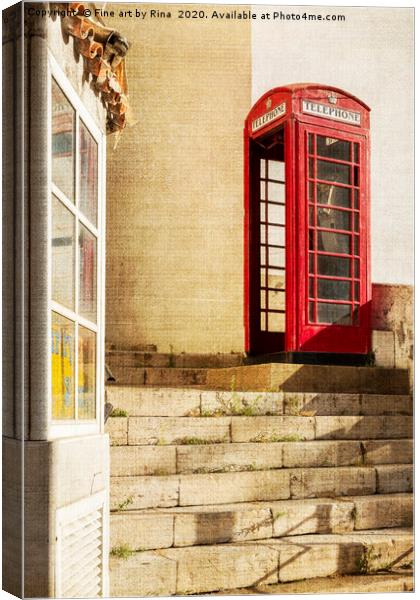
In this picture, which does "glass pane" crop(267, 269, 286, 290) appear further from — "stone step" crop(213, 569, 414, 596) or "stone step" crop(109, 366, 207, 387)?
"stone step" crop(213, 569, 414, 596)

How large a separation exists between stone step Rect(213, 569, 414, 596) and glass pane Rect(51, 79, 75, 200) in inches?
91.3

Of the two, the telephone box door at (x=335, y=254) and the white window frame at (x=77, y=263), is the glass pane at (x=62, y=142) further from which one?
the telephone box door at (x=335, y=254)

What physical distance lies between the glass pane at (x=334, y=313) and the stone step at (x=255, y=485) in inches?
33.3

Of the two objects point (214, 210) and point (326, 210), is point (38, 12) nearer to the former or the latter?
point (214, 210)

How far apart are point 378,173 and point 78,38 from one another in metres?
1.86

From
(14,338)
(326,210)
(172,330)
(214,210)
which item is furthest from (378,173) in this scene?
(14,338)

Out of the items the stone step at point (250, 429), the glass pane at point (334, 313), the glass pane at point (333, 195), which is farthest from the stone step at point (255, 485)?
the glass pane at point (333, 195)

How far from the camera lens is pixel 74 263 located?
5.29 metres

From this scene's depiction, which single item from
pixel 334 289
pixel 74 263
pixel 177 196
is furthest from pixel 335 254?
pixel 74 263

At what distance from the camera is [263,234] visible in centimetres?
596

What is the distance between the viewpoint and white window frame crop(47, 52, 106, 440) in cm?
507

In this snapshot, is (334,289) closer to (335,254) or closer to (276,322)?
(335,254)

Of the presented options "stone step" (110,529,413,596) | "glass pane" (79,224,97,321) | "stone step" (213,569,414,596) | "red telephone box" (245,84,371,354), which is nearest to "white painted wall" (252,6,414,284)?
"red telephone box" (245,84,371,354)

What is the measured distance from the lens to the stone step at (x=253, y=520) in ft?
18.3
